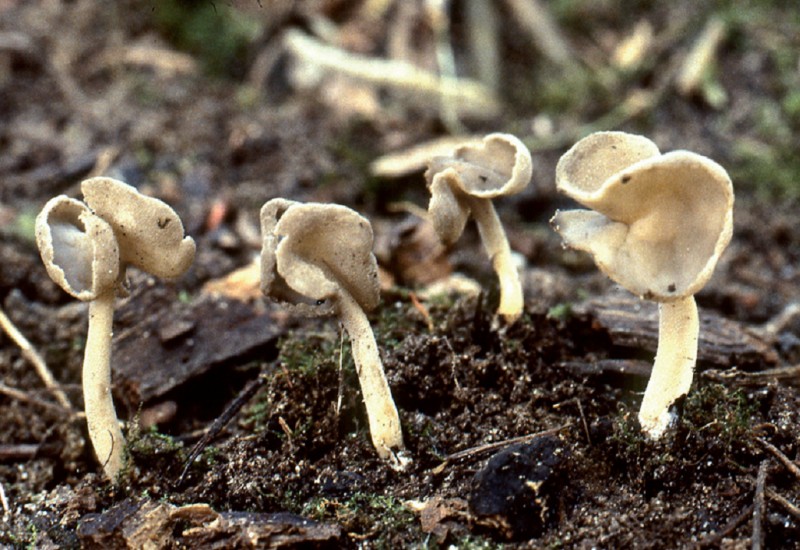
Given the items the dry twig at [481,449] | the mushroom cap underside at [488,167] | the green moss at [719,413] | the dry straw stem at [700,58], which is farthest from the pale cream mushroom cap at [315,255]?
the dry straw stem at [700,58]

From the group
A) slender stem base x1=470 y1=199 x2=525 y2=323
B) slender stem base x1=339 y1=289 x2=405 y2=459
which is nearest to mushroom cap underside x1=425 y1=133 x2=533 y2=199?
slender stem base x1=470 y1=199 x2=525 y2=323

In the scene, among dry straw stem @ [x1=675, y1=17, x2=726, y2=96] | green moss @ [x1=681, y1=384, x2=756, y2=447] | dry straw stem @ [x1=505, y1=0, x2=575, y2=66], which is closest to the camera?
green moss @ [x1=681, y1=384, x2=756, y2=447]

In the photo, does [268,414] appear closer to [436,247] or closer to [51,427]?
[51,427]

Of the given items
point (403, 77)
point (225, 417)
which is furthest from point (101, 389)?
point (403, 77)

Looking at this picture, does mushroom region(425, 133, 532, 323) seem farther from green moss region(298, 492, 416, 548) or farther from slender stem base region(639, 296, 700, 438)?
green moss region(298, 492, 416, 548)

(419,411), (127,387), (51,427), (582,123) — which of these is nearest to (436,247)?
(419,411)

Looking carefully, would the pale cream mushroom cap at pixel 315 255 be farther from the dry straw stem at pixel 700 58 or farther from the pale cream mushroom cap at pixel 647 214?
the dry straw stem at pixel 700 58

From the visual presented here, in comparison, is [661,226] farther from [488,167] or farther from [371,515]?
[371,515]
